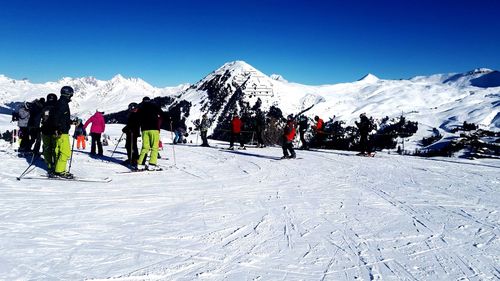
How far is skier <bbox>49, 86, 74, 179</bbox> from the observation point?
344 inches

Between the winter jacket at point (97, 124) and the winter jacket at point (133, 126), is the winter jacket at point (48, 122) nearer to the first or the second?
the winter jacket at point (133, 126)

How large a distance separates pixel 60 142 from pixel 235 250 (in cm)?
604

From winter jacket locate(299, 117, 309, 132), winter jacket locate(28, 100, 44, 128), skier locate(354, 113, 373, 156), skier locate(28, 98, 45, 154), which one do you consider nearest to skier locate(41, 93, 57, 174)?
skier locate(28, 98, 45, 154)

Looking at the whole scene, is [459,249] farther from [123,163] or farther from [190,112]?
[190,112]

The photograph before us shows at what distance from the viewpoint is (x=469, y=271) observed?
13.3ft

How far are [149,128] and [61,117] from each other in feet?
7.81

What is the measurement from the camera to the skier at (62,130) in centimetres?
Result: 875

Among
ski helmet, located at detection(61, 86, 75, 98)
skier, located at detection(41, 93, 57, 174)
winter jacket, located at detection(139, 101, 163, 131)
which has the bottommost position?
skier, located at detection(41, 93, 57, 174)

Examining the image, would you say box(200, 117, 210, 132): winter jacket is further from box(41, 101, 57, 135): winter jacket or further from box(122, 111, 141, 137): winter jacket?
box(41, 101, 57, 135): winter jacket

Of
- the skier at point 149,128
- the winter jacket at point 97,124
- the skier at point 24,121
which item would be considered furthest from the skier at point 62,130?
the skier at point 24,121

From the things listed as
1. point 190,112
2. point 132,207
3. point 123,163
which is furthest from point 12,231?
point 190,112

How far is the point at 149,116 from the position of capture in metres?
10.6

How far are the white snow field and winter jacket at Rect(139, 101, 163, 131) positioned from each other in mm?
1463

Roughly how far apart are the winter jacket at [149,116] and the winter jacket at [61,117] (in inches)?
81.6
